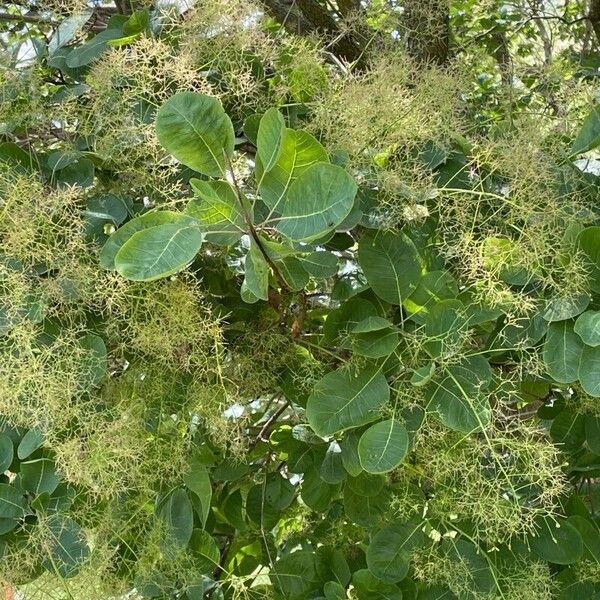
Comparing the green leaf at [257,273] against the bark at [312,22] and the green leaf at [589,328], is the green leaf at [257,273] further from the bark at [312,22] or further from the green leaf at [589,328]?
the bark at [312,22]

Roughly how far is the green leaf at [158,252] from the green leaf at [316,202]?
0.08 metres

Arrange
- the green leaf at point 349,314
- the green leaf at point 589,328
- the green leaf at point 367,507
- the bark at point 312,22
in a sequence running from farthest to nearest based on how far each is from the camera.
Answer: the bark at point 312,22 < the green leaf at point 367,507 < the green leaf at point 349,314 < the green leaf at point 589,328

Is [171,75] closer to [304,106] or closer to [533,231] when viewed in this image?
[304,106]

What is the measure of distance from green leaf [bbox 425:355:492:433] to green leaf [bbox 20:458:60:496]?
42cm

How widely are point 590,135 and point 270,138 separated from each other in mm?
369

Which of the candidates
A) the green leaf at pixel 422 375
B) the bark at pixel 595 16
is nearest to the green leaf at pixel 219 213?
the green leaf at pixel 422 375

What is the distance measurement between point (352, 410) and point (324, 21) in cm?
80

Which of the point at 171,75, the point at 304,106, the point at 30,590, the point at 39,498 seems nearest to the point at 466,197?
the point at 304,106

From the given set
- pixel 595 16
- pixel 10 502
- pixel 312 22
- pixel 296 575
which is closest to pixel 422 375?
pixel 296 575

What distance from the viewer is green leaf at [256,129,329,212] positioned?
719 millimetres

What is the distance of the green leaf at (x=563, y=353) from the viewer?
2.68 ft

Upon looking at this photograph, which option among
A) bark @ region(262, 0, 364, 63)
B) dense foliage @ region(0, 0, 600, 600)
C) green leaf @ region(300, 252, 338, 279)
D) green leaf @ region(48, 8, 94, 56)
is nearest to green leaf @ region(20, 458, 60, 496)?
dense foliage @ region(0, 0, 600, 600)

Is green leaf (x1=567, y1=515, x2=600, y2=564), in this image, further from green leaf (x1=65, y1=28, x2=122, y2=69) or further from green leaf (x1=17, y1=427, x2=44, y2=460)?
green leaf (x1=65, y1=28, x2=122, y2=69)

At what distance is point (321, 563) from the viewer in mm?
1064
